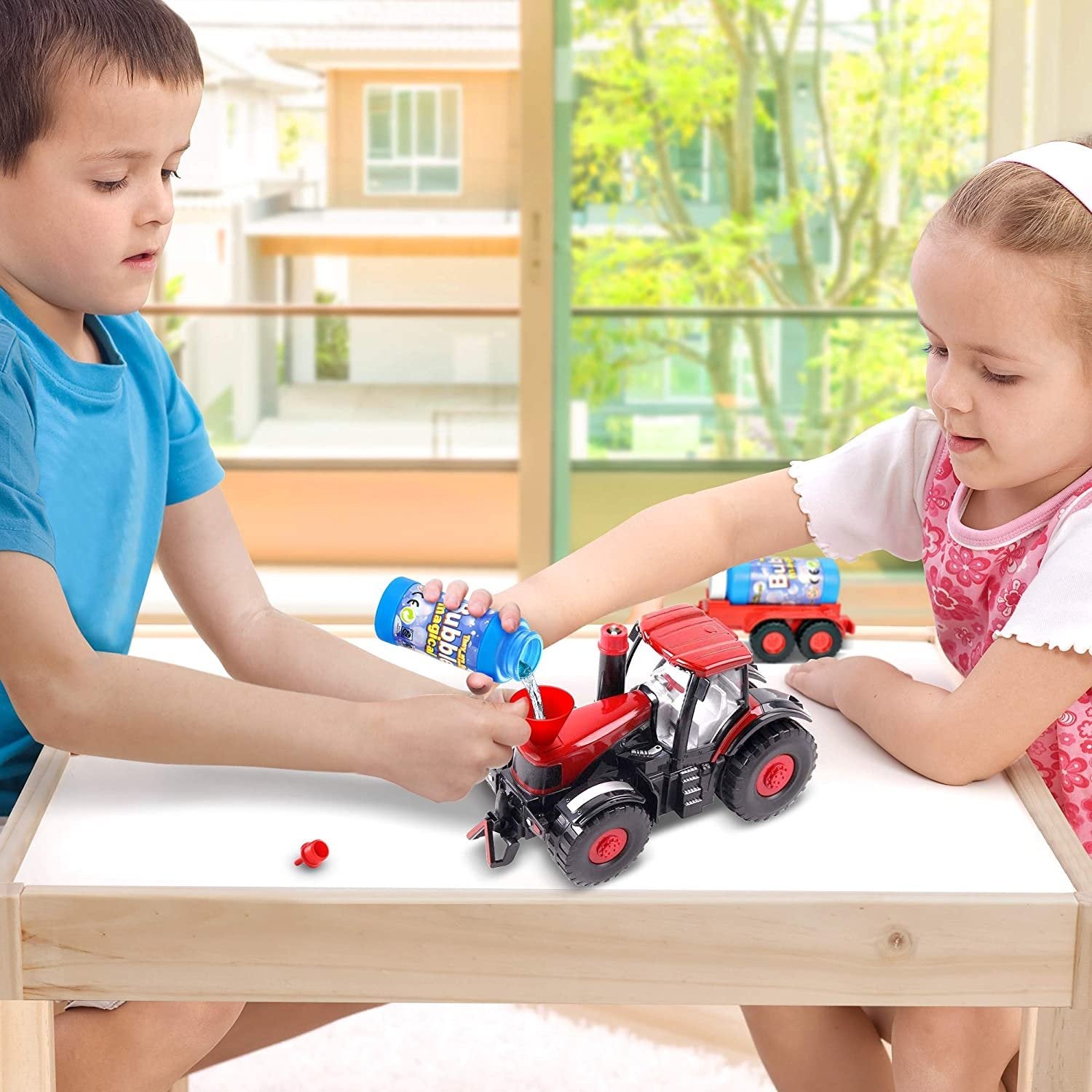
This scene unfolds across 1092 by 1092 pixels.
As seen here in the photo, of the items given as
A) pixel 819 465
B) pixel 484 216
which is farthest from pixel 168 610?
pixel 819 465

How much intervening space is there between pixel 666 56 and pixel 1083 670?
2.22 meters

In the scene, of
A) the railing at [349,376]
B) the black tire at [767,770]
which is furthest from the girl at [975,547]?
the railing at [349,376]

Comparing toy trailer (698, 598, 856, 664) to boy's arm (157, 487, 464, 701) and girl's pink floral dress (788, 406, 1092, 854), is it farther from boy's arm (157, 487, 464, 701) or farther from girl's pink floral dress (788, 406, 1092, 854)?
boy's arm (157, 487, 464, 701)

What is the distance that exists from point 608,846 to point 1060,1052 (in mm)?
301

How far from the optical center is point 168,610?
3.08 meters

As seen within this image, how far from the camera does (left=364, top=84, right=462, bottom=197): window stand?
420cm

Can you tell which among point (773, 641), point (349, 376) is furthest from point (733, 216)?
point (773, 641)

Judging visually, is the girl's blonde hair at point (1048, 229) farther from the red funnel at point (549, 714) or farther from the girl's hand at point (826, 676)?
the red funnel at point (549, 714)

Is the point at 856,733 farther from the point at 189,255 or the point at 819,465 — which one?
the point at 189,255

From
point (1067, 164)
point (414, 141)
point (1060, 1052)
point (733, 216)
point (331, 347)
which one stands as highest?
point (414, 141)

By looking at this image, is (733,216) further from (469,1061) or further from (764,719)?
(764,719)

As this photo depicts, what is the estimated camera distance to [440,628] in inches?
33.5

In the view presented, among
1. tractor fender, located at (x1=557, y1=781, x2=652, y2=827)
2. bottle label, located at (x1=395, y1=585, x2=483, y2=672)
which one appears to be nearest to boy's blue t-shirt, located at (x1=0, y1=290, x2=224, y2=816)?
bottle label, located at (x1=395, y1=585, x2=483, y2=672)

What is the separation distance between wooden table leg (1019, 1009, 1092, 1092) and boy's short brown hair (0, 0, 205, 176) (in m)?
0.78
